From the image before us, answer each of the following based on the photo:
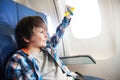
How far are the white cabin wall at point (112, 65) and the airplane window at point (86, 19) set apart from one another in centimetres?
18

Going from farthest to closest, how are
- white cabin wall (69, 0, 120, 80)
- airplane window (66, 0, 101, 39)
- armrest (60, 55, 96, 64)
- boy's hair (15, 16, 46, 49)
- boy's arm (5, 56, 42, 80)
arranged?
airplane window (66, 0, 101, 39) < white cabin wall (69, 0, 120, 80) < armrest (60, 55, 96, 64) < boy's hair (15, 16, 46, 49) < boy's arm (5, 56, 42, 80)

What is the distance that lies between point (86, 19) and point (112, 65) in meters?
0.58

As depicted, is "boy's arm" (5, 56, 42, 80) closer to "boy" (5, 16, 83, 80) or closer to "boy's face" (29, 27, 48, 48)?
"boy" (5, 16, 83, 80)

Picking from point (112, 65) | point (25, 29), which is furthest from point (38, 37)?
point (112, 65)

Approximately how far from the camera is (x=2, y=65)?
3.71 feet

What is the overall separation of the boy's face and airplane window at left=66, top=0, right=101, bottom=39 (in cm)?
83

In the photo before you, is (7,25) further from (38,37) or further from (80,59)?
(80,59)

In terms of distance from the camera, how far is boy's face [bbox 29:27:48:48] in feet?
4.13

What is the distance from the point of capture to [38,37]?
127cm

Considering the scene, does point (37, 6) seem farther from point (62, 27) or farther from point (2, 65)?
point (2, 65)

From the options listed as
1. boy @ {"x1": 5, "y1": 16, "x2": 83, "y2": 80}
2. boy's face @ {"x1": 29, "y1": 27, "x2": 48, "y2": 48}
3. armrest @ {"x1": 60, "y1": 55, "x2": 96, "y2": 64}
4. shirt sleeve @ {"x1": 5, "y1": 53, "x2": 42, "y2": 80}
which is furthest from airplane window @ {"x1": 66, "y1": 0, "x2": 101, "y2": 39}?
shirt sleeve @ {"x1": 5, "y1": 53, "x2": 42, "y2": 80}

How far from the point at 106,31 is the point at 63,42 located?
498 millimetres

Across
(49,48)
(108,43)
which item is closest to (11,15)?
(49,48)

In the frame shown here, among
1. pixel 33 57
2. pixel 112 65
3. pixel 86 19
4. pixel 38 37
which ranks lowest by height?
pixel 112 65
